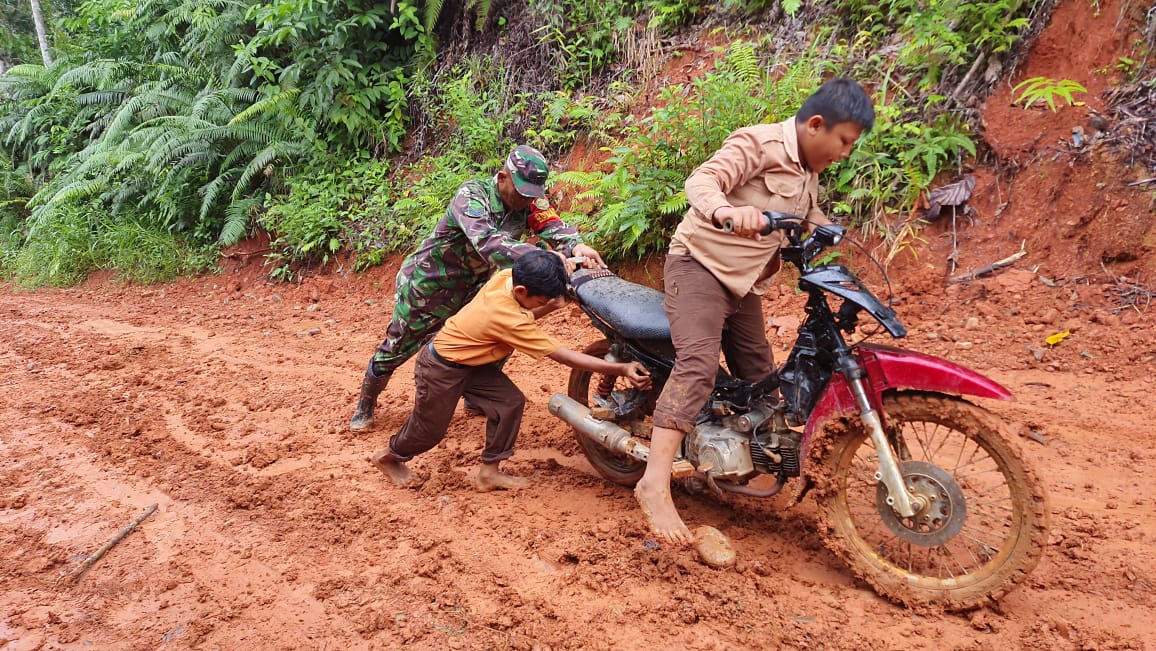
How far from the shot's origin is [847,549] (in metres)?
2.80

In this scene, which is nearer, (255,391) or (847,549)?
(847,549)

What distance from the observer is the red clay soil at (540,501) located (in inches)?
105

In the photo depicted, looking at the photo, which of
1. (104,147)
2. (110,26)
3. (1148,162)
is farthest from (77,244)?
(1148,162)

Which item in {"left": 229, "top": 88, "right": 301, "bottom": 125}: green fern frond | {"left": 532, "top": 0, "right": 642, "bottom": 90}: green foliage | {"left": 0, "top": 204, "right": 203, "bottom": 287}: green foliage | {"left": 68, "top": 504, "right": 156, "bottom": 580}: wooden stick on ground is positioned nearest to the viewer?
{"left": 68, "top": 504, "right": 156, "bottom": 580}: wooden stick on ground

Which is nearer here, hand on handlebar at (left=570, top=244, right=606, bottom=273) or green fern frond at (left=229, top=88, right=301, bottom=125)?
hand on handlebar at (left=570, top=244, right=606, bottom=273)

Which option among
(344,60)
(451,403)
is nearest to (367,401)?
(451,403)

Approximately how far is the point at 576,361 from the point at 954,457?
5.68 feet

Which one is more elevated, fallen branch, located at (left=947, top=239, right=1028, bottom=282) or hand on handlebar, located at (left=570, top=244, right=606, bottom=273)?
hand on handlebar, located at (left=570, top=244, right=606, bottom=273)

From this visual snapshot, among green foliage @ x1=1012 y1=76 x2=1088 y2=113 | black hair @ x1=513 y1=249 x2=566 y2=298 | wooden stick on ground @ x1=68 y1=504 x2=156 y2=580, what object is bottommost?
wooden stick on ground @ x1=68 y1=504 x2=156 y2=580

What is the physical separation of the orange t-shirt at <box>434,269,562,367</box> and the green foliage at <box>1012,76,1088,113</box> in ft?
14.4

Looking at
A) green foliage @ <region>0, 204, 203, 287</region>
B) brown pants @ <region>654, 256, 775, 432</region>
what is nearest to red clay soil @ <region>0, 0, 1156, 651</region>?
brown pants @ <region>654, 256, 775, 432</region>

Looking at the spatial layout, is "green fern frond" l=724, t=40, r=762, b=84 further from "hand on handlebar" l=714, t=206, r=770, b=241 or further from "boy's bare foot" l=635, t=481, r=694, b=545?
"boy's bare foot" l=635, t=481, r=694, b=545

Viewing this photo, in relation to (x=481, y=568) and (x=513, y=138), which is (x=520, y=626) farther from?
(x=513, y=138)

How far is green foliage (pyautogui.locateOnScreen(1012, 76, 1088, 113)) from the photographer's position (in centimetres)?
518
